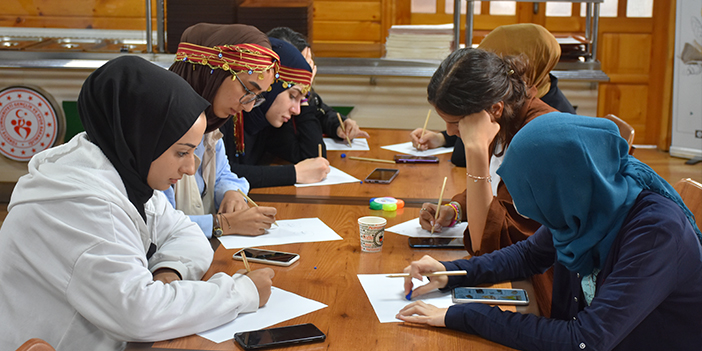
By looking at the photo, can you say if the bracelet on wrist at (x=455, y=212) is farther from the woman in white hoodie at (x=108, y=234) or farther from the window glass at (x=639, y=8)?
the window glass at (x=639, y=8)

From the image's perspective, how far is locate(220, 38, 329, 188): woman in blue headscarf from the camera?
98.8 inches

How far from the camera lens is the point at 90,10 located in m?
4.06

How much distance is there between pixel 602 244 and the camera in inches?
49.4

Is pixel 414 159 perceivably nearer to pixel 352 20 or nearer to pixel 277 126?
pixel 277 126

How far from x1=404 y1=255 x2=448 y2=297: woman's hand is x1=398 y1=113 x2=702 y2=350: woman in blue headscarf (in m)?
0.12

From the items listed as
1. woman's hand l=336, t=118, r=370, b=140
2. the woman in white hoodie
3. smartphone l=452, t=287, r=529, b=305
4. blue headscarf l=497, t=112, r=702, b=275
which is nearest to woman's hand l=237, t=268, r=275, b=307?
the woman in white hoodie

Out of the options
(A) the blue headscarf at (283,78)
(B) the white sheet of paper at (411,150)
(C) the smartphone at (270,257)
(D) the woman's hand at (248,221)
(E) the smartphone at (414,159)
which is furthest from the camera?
(B) the white sheet of paper at (411,150)

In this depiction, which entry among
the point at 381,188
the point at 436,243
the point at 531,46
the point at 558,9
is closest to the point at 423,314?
the point at 436,243

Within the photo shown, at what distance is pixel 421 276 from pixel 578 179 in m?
0.46

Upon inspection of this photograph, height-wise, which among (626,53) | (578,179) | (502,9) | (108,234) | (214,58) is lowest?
(108,234)

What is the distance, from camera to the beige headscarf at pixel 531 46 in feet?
7.26

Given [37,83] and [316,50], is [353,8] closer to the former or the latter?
[316,50]

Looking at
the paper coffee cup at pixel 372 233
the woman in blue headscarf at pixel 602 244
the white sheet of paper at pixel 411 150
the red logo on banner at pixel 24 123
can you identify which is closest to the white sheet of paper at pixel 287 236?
the paper coffee cup at pixel 372 233

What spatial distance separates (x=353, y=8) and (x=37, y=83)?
3246mm
